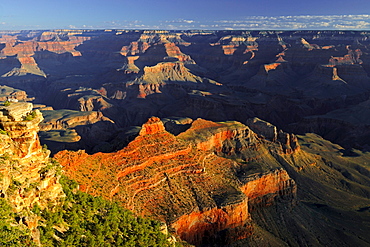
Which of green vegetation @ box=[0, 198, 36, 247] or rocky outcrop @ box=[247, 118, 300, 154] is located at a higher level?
green vegetation @ box=[0, 198, 36, 247]

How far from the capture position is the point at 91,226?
30.6 metres

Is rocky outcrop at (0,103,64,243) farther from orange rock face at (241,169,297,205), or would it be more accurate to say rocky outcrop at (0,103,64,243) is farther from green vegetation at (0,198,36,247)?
orange rock face at (241,169,297,205)

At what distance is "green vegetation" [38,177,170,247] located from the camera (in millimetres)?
26828

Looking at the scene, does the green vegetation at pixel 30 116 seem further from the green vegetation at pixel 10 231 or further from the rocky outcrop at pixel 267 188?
the rocky outcrop at pixel 267 188

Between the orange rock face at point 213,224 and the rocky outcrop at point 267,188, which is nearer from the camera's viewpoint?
the orange rock face at point 213,224

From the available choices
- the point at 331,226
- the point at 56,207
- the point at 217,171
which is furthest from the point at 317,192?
the point at 56,207

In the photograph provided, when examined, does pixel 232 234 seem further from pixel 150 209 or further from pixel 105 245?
pixel 105 245

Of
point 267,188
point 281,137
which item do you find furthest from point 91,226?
point 281,137

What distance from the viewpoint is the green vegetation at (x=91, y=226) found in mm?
26828

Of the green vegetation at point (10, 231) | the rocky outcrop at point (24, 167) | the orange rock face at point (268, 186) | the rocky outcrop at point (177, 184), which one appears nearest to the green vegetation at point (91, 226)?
the rocky outcrop at point (24, 167)

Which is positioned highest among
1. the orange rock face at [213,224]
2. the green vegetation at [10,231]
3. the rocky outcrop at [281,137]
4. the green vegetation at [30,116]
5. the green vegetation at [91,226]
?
the green vegetation at [30,116]

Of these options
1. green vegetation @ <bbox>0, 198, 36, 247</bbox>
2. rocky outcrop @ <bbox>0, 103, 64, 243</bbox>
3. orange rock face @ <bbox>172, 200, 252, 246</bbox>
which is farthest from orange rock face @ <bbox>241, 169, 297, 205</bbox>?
green vegetation @ <bbox>0, 198, 36, 247</bbox>

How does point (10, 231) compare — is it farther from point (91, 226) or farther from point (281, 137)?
point (281, 137)

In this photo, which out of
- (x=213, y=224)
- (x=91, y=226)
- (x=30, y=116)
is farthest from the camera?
(x=213, y=224)
